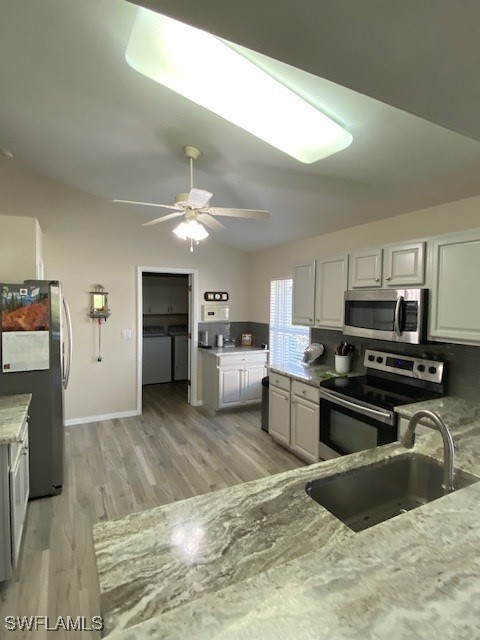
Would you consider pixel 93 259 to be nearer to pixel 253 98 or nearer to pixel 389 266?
pixel 253 98

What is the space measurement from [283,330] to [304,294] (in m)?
1.27

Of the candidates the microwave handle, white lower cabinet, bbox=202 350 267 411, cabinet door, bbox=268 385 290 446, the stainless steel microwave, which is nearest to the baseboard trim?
white lower cabinet, bbox=202 350 267 411

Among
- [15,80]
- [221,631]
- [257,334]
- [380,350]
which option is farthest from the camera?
[257,334]

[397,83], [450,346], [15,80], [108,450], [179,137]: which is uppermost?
[15,80]

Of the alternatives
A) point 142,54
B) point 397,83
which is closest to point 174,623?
point 397,83

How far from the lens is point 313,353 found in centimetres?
378

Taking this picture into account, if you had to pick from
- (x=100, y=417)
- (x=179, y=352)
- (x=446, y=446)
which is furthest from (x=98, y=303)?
(x=446, y=446)

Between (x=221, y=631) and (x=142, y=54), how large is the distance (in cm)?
245

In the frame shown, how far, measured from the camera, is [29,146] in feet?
10.6

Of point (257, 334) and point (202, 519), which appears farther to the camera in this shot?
point (257, 334)

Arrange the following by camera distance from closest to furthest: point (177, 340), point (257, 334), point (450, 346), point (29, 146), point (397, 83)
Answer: point (397, 83) → point (450, 346) → point (29, 146) → point (257, 334) → point (177, 340)

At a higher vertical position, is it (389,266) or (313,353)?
(389,266)

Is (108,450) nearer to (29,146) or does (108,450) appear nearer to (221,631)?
(29,146)

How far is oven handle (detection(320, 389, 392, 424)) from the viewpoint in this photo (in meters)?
2.26
